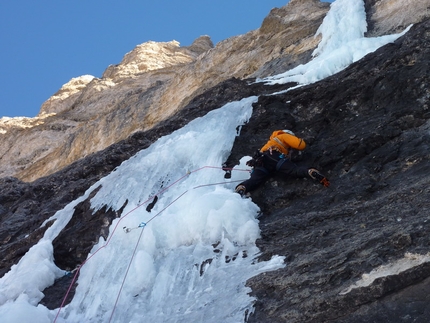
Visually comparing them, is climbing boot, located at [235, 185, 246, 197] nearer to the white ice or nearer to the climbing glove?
the climbing glove

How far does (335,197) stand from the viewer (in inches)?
227

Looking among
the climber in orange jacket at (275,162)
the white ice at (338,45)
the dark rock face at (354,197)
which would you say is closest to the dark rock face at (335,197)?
the dark rock face at (354,197)

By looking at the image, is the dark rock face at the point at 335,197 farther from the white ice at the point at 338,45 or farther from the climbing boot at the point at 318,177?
the white ice at the point at 338,45

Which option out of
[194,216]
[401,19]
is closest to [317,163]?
[194,216]

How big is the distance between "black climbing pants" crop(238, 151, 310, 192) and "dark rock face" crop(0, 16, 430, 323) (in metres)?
0.10

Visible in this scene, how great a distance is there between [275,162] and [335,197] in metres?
1.13

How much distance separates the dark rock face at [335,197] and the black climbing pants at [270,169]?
99 mm

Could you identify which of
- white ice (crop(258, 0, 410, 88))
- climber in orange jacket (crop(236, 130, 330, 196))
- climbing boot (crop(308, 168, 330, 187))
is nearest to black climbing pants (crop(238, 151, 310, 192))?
climber in orange jacket (crop(236, 130, 330, 196))

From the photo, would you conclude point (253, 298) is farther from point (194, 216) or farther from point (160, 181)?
point (160, 181)

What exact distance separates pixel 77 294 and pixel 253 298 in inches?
100

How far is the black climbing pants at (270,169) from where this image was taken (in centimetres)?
651

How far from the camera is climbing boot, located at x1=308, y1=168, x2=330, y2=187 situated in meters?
6.10

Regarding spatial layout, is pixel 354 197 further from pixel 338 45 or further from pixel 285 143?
pixel 338 45

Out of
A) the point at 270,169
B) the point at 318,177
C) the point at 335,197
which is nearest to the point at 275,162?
the point at 270,169
